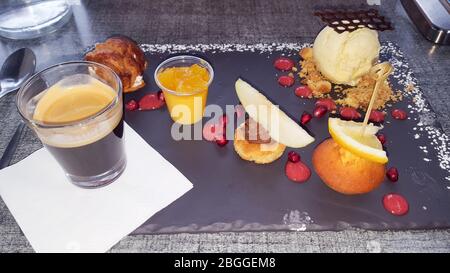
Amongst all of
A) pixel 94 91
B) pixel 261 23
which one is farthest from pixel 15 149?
pixel 261 23

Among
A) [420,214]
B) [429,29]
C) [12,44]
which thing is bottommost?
[12,44]

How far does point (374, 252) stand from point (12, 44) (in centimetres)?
172

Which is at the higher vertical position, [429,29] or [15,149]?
[429,29]

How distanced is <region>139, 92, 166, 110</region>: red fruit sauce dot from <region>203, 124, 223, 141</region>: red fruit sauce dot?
0.64 feet

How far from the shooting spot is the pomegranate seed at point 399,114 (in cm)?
134

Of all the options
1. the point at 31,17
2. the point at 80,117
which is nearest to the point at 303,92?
the point at 80,117

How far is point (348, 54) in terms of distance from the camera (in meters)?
1.42

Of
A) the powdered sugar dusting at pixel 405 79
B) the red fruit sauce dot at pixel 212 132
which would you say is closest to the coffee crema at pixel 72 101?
the red fruit sauce dot at pixel 212 132

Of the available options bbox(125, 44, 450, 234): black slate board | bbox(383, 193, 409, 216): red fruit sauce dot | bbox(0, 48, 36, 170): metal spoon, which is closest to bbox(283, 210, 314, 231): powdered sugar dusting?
bbox(125, 44, 450, 234): black slate board

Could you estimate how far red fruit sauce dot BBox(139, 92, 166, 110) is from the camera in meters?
A: 1.37

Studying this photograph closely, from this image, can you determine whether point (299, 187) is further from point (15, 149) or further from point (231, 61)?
point (15, 149)

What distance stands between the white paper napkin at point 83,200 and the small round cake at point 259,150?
7.8 inches
